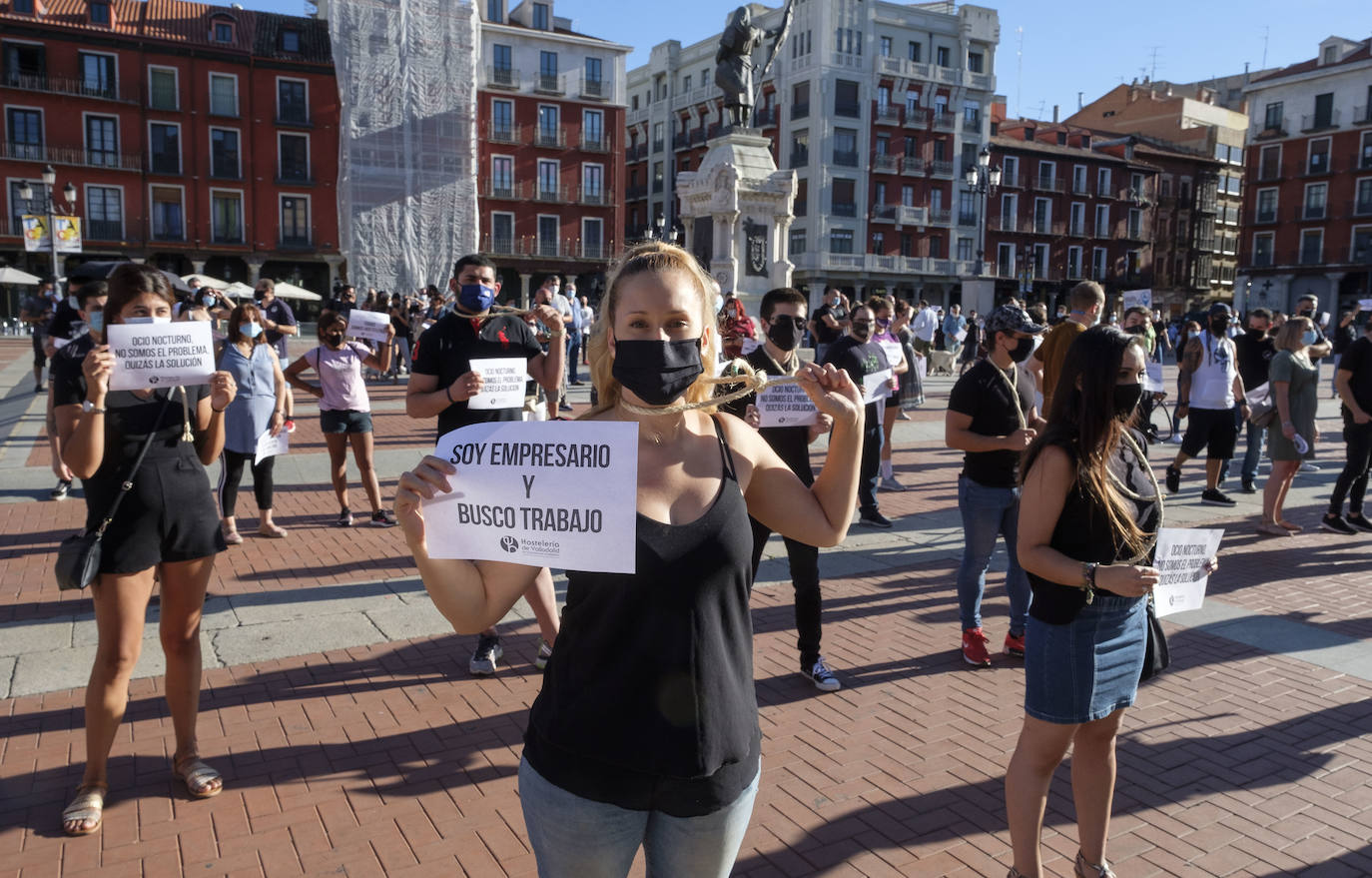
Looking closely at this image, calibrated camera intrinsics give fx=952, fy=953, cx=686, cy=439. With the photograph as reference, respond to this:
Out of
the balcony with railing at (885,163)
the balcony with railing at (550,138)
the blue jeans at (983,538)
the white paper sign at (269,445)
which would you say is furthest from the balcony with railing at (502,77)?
the blue jeans at (983,538)

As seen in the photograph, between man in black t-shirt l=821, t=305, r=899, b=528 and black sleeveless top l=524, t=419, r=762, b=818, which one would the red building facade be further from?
black sleeveless top l=524, t=419, r=762, b=818

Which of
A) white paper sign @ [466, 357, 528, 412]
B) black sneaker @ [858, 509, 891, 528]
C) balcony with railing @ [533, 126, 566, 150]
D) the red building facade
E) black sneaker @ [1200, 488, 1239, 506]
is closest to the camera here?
white paper sign @ [466, 357, 528, 412]

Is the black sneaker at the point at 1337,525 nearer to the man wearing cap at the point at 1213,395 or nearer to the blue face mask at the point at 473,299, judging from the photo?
the man wearing cap at the point at 1213,395

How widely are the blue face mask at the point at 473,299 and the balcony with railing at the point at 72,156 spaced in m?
44.6

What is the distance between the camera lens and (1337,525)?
871cm

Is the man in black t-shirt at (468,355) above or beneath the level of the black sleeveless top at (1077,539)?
above

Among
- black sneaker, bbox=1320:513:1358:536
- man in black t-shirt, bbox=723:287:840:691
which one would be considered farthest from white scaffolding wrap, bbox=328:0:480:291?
man in black t-shirt, bbox=723:287:840:691

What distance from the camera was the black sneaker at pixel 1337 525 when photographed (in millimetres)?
8680

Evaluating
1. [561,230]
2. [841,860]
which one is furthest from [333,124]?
[841,860]

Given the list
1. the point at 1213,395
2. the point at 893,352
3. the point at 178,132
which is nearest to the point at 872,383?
the point at 893,352

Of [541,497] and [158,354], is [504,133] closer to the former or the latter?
[158,354]

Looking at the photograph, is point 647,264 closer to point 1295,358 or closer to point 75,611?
point 75,611

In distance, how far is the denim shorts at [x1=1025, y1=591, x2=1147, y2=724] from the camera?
2.89m

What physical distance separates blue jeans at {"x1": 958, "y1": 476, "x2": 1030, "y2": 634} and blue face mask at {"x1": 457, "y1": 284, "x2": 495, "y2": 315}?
2719 mm
